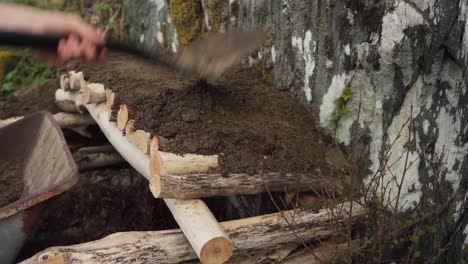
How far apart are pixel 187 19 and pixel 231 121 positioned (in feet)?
6.80

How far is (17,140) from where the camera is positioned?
4.52 m

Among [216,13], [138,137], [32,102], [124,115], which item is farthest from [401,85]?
[32,102]

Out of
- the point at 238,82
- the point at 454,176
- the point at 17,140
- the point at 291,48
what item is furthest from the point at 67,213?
the point at 454,176

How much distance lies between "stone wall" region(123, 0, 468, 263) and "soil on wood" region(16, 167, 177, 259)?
1697mm

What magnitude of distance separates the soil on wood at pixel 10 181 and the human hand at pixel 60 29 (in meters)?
1.73

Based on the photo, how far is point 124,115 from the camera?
3697 millimetres

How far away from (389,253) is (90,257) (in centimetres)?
176

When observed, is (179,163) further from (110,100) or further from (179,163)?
(110,100)

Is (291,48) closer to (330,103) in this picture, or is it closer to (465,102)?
(330,103)

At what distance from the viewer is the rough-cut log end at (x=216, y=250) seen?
2861mm

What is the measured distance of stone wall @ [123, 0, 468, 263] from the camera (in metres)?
3.14

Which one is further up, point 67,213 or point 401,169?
point 401,169

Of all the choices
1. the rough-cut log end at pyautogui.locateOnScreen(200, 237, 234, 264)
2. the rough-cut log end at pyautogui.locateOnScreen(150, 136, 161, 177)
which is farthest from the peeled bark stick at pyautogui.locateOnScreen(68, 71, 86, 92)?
the rough-cut log end at pyautogui.locateOnScreen(200, 237, 234, 264)

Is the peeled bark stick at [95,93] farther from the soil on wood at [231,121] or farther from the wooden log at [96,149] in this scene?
the wooden log at [96,149]
